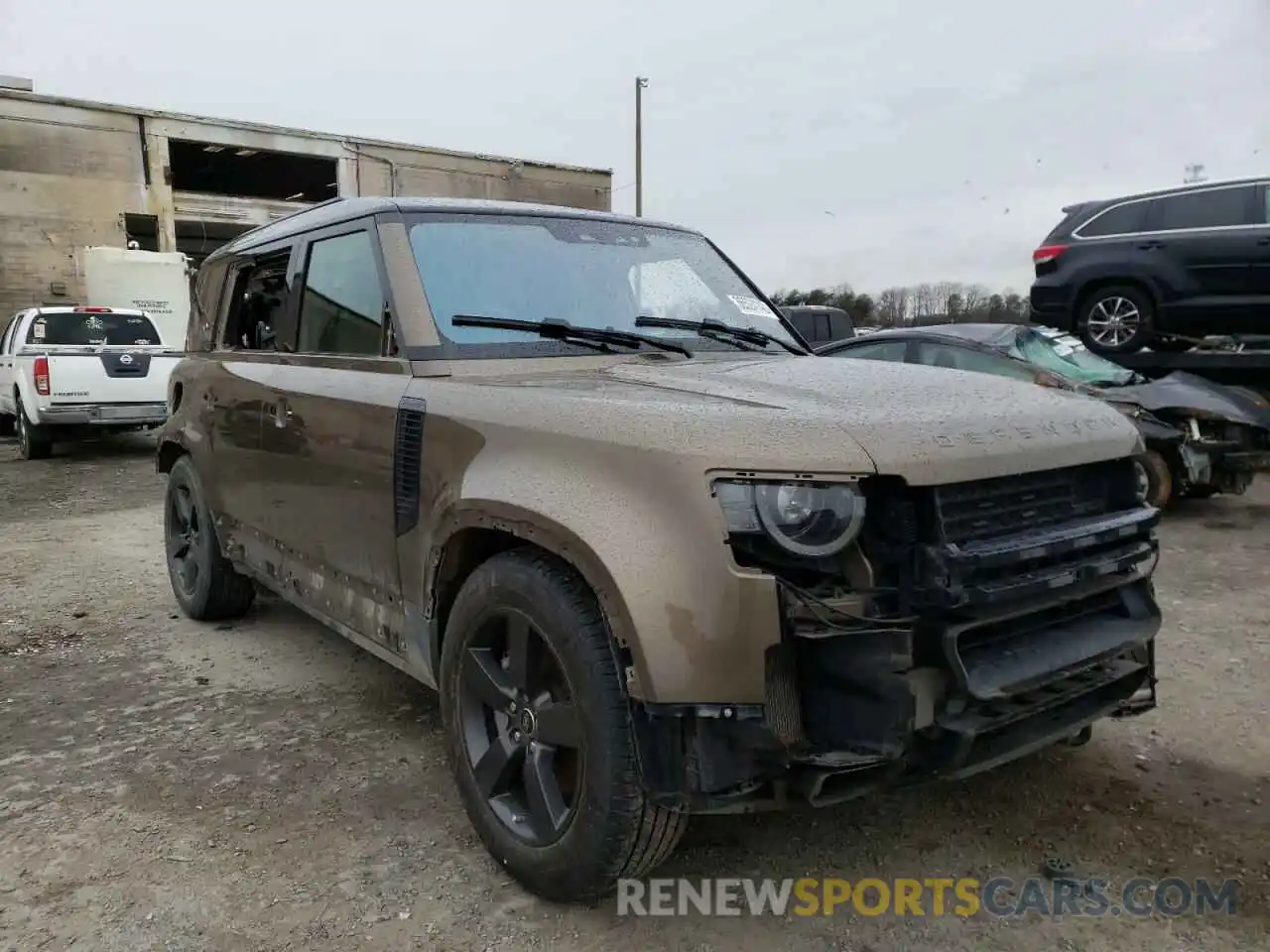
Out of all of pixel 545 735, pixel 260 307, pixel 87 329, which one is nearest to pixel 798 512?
pixel 545 735

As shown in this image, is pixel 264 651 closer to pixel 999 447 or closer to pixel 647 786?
pixel 647 786

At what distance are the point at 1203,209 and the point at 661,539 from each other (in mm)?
9203

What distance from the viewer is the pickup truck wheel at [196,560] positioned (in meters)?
4.76

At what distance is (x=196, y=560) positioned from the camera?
16.2 ft

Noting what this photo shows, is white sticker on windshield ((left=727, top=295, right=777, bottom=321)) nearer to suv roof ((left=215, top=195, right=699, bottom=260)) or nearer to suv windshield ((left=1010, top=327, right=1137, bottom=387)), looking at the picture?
suv roof ((left=215, top=195, right=699, bottom=260))

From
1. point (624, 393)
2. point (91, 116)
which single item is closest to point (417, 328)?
point (624, 393)

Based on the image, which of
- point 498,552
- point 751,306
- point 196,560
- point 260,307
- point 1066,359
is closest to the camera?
point 498,552

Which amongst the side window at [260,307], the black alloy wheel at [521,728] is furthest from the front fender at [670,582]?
the side window at [260,307]

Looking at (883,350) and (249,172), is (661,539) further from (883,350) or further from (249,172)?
(249,172)

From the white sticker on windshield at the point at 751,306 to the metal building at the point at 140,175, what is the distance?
16.6 m

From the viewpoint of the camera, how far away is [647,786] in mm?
2111

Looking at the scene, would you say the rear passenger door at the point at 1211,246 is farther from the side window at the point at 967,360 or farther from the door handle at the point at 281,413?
the door handle at the point at 281,413

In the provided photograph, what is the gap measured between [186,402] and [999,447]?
13.5 ft

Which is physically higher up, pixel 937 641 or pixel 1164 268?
pixel 1164 268
